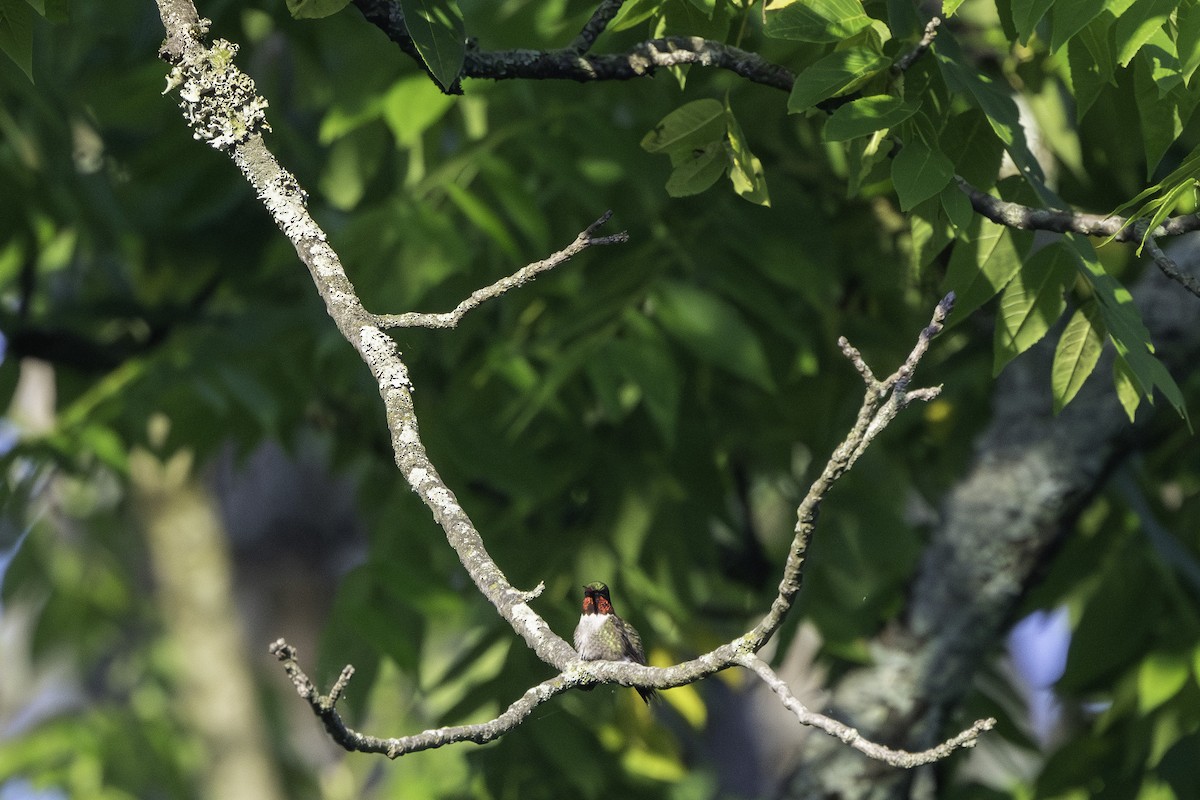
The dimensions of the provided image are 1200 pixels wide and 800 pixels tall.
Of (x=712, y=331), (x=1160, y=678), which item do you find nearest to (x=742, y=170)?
(x=712, y=331)

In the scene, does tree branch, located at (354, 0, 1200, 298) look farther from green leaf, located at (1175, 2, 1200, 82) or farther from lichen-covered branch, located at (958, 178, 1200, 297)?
green leaf, located at (1175, 2, 1200, 82)

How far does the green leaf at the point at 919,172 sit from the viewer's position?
2.44 meters

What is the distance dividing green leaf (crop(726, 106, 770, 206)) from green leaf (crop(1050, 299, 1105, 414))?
68 cm

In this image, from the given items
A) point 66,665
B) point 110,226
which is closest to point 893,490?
point 110,226

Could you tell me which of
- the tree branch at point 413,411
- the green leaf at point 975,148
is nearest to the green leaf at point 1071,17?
the green leaf at point 975,148

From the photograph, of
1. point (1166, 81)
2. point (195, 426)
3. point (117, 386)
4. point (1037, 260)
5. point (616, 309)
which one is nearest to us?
point (1166, 81)

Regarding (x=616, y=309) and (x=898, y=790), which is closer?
(x=616, y=309)

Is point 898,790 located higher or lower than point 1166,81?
lower

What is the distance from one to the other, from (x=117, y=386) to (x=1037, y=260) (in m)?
3.66

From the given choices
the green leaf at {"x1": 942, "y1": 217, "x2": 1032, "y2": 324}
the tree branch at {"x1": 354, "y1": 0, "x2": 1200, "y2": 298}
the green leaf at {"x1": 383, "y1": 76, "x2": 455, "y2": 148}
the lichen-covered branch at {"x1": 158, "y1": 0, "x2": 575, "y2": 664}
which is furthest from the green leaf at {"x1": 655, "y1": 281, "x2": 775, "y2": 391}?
the lichen-covered branch at {"x1": 158, "y1": 0, "x2": 575, "y2": 664}

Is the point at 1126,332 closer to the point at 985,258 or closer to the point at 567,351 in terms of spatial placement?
the point at 985,258

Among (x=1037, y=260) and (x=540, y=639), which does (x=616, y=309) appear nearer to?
(x=1037, y=260)

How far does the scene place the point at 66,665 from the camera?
47.6 feet

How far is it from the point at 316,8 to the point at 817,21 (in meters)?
0.99
